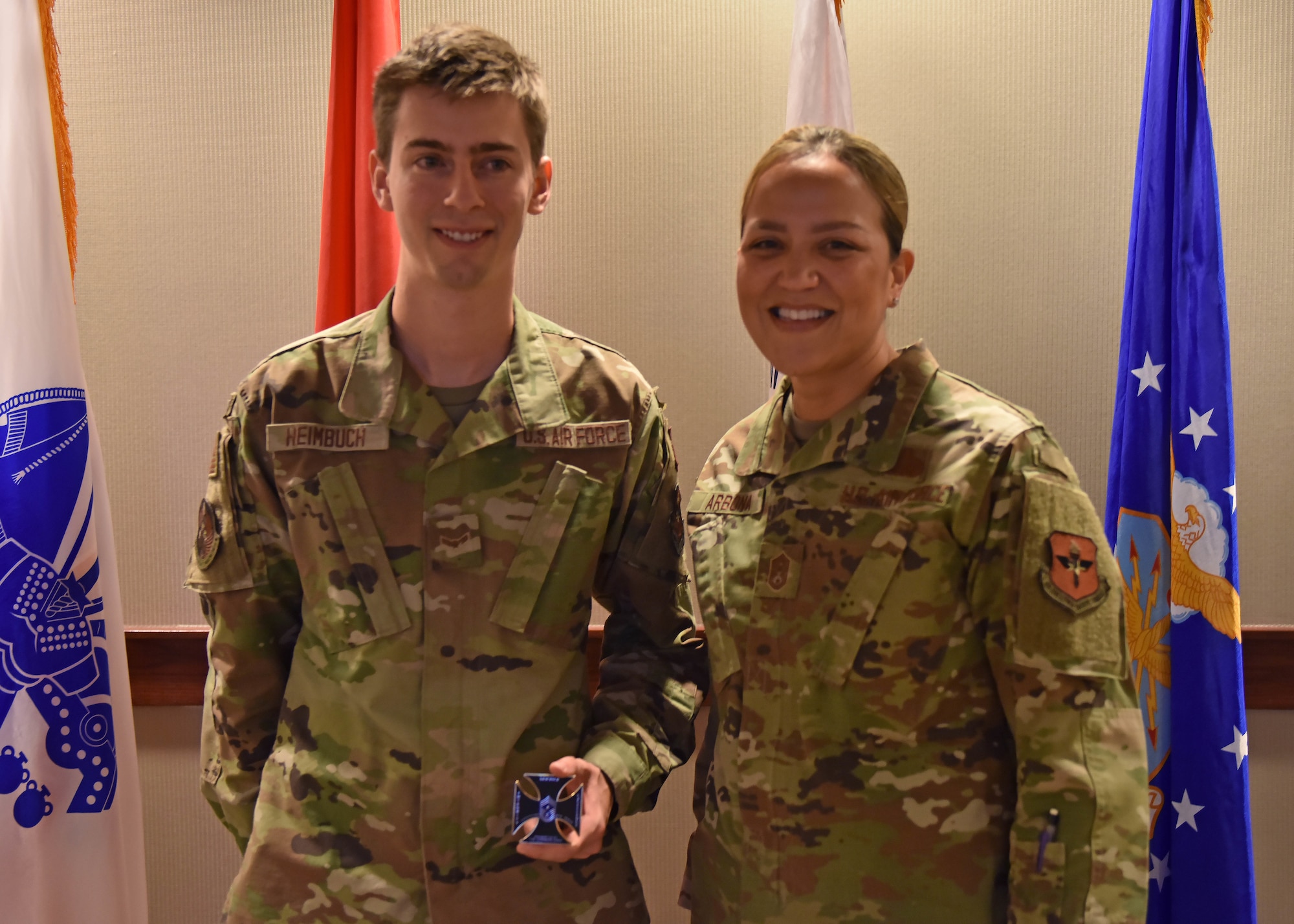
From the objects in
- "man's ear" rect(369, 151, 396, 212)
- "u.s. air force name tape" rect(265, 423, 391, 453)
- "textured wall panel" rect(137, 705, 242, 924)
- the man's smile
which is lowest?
"textured wall panel" rect(137, 705, 242, 924)

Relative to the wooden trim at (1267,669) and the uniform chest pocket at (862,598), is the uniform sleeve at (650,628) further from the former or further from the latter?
the wooden trim at (1267,669)

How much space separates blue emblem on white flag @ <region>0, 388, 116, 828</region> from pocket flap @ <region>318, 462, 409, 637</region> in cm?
86

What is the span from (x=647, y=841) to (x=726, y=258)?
58.9 inches

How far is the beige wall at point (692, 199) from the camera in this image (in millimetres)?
2344

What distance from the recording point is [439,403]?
148 cm

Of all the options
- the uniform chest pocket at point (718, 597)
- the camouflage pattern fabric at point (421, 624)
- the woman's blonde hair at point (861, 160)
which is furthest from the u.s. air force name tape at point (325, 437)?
the woman's blonde hair at point (861, 160)

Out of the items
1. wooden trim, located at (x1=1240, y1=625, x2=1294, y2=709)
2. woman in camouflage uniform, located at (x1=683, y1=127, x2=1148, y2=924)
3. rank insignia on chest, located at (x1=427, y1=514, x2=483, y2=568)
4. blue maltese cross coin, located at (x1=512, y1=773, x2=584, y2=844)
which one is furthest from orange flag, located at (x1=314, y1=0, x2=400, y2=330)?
wooden trim, located at (x1=1240, y1=625, x2=1294, y2=709)

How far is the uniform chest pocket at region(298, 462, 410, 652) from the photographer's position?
1.42 meters

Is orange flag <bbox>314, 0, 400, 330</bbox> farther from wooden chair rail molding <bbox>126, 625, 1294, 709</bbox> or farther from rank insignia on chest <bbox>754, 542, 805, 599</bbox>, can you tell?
rank insignia on chest <bbox>754, 542, 805, 599</bbox>

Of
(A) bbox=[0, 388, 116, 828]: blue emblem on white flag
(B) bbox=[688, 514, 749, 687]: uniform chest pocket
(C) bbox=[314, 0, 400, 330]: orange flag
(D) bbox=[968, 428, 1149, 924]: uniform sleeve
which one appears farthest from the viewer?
(C) bbox=[314, 0, 400, 330]: orange flag

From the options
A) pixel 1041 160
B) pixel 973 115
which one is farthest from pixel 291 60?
pixel 1041 160

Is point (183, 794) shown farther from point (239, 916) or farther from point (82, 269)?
point (82, 269)

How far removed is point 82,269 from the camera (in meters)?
2.40

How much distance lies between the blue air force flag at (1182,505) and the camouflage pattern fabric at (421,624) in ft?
3.67
